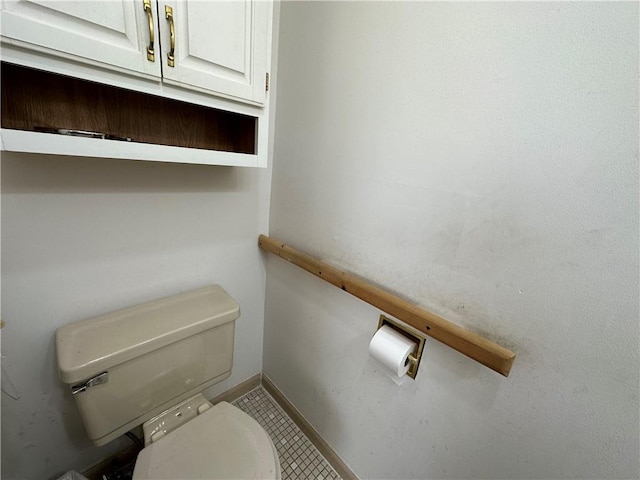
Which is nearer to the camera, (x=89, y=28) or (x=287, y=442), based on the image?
(x=89, y=28)

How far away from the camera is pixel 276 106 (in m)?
1.09

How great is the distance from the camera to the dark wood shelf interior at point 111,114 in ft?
2.17

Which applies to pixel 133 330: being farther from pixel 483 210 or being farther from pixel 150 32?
pixel 483 210

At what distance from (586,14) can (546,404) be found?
2.52 feet

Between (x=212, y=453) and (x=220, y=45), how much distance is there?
1.16 meters

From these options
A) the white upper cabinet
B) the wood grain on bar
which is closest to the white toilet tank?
the wood grain on bar

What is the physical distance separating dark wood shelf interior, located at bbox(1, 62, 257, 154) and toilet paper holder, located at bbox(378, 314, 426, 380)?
0.71 m

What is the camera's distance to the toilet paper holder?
2.50 ft

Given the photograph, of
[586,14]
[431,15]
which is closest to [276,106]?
[431,15]

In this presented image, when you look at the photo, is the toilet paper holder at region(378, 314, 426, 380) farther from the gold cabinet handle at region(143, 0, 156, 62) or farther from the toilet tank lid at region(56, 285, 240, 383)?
the gold cabinet handle at region(143, 0, 156, 62)

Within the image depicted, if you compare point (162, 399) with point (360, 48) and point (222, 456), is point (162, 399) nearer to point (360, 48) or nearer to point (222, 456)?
point (222, 456)

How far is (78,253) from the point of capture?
0.80 metres

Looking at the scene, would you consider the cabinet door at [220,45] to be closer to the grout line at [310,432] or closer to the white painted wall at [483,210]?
the white painted wall at [483,210]

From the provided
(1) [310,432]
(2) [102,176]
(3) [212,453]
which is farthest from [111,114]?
(1) [310,432]
